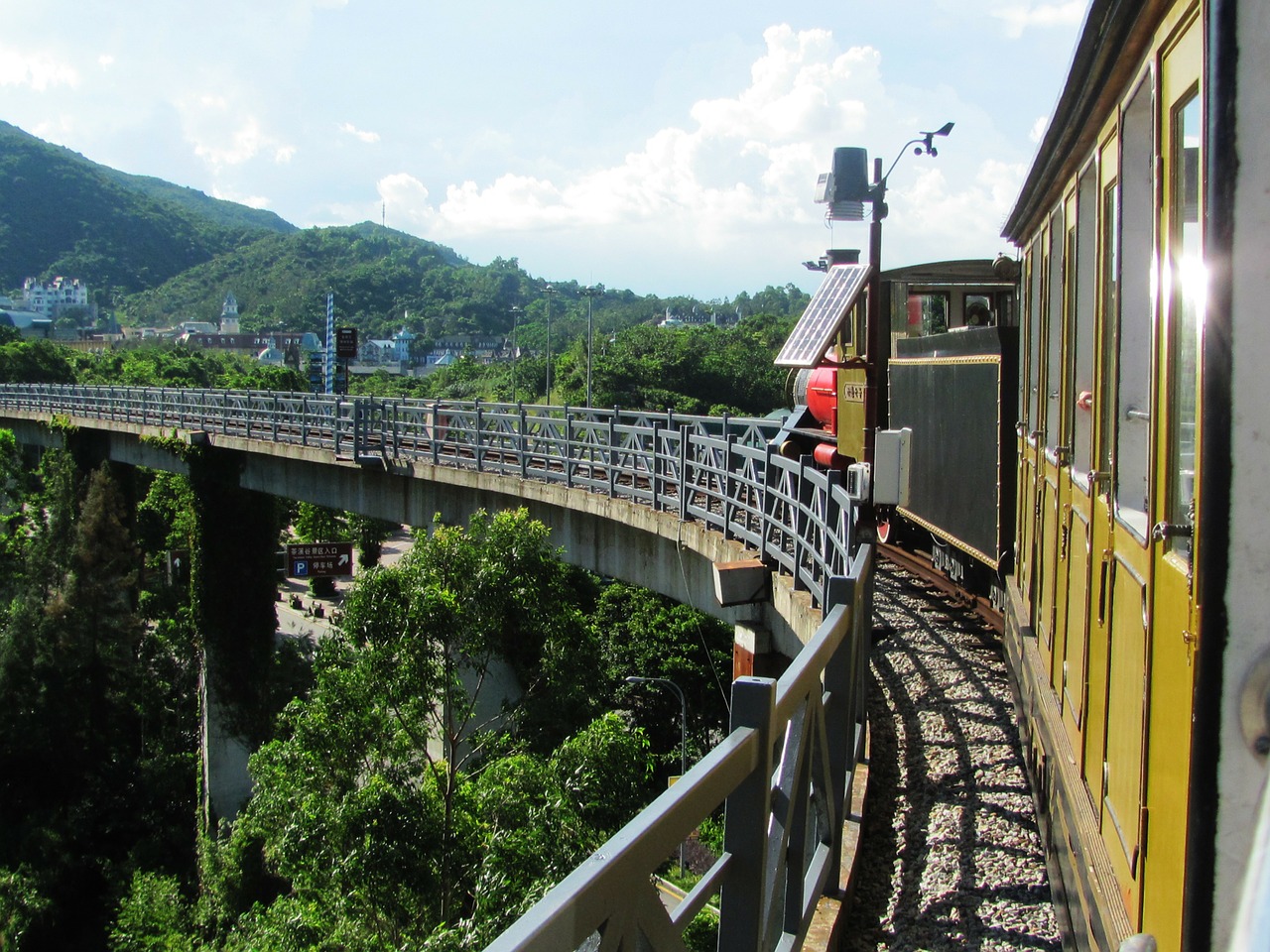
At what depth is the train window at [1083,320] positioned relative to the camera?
4.44m

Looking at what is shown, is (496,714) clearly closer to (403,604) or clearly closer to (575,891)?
(403,604)

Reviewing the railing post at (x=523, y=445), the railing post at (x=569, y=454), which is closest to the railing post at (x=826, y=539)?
the railing post at (x=569, y=454)

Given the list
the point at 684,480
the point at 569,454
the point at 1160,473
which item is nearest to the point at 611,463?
the point at 569,454

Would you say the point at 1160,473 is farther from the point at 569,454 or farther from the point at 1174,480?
the point at 569,454

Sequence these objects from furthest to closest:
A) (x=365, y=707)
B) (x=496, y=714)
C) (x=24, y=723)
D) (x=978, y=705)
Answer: (x=24, y=723) → (x=496, y=714) → (x=365, y=707) → (x=978, y=705)

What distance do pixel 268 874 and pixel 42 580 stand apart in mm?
19649

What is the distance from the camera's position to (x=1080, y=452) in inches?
181

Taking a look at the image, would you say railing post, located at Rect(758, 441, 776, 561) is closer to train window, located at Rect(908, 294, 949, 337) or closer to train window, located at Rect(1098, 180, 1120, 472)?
train window, located at Rect(908, 294, 949, 337)

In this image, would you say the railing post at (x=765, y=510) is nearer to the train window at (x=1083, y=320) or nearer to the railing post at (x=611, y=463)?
the railing post at (x=611, y=463)

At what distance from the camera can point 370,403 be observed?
885 inches

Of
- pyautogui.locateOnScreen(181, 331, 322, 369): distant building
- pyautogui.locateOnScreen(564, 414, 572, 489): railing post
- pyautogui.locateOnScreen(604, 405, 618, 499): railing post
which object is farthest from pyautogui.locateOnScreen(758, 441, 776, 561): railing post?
pyautogui.locateOnScreen(181, 331, 322, 369): distant building

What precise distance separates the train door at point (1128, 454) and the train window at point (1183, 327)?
23.0 inches

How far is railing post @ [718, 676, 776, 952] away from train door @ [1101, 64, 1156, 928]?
113cm

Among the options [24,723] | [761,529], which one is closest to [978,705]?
[761,529]
